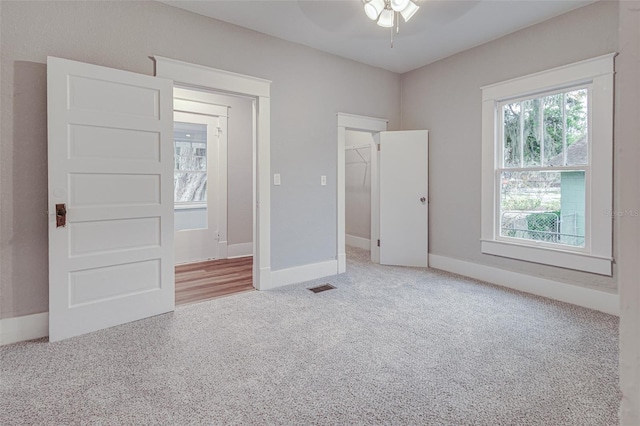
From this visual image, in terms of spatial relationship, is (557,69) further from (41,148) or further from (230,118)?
(41,148)

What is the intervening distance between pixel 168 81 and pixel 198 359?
2237 millimetres

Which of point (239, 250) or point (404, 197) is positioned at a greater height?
point (404, 197)

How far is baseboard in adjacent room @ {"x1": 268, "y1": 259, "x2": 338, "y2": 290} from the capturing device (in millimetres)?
3662

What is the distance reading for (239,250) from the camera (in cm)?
522

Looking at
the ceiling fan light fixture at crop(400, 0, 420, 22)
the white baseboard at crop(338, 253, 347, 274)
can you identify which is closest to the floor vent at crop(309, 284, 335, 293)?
the white baseboard at crop(338, 253, 347, 274)

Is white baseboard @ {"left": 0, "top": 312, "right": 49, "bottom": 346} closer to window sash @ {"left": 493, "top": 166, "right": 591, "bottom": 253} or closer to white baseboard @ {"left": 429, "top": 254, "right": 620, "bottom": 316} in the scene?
white baseboard @ {"left": 429, "top": 254, "right": 620, "bottom": 316}

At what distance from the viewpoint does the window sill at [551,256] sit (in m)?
2.97

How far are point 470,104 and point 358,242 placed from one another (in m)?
2.93

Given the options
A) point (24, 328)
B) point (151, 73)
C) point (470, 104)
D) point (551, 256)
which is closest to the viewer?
point (24, 328)

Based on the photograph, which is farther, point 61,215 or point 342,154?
point 342,154

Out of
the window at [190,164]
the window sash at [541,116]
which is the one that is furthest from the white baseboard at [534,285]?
the window at [190,164]

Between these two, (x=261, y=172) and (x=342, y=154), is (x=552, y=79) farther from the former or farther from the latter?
(x=261, y=172)

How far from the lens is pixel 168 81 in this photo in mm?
2824

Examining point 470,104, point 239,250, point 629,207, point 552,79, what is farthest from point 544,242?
point 239,250
